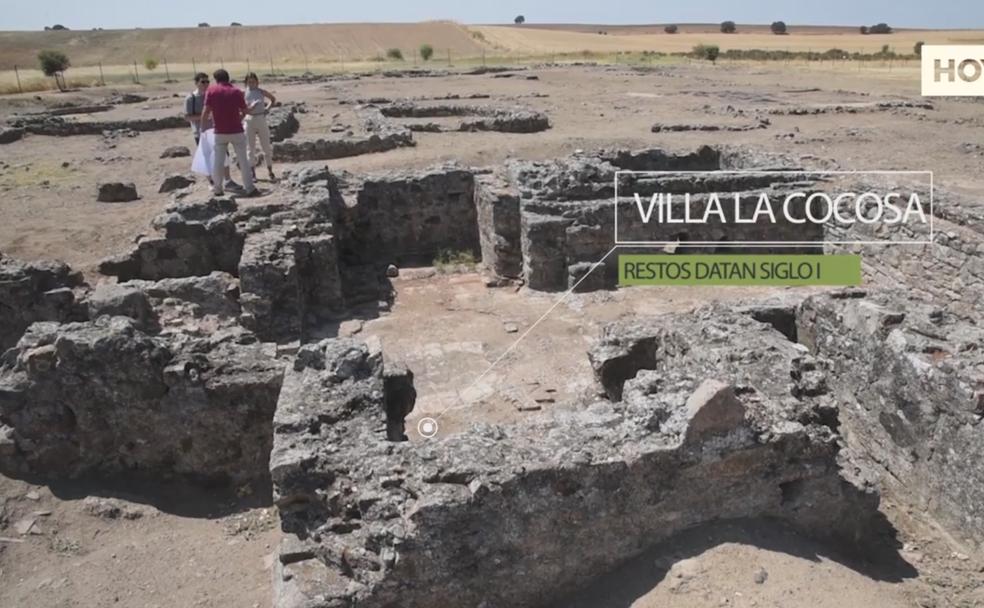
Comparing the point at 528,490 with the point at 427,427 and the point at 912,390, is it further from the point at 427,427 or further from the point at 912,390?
the point at 912,390

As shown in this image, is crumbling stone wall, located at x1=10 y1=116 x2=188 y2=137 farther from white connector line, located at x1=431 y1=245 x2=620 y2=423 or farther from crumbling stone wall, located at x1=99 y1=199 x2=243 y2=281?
white connector line, located at x1=431 y1=245 x2=620 y2=423

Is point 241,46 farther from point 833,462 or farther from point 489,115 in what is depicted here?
point 833,462

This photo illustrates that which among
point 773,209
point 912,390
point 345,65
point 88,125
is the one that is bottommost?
point 912,390

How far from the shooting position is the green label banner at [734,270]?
455 inches

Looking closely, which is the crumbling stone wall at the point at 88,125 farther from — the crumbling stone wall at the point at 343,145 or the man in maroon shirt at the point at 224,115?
the man in maroon shirt at the point at 224,115

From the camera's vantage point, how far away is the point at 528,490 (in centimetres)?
446

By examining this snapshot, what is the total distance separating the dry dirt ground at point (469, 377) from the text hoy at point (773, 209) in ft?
4.18

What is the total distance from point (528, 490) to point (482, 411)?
3.52 m

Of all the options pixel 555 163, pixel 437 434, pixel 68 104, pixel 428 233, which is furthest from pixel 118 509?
pixel 68 104

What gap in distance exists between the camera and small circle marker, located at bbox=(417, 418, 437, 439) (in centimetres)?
754

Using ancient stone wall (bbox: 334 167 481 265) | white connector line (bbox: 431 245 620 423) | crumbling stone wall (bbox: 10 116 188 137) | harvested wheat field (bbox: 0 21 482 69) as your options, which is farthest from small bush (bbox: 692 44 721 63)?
white connector line (bbox: 431 245 620 423)

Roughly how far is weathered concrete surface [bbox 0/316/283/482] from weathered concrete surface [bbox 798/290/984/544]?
16.7 ft

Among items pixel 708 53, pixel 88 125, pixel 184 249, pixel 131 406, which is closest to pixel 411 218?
pixel 184 249

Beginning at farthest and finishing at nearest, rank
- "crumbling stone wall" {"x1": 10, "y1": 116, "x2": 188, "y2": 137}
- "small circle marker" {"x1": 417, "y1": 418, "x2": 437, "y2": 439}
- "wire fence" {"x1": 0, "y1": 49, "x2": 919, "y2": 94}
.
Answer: "wire fence" {"x1": 0, "y1": 49, "x2": 919, "y2": 94}
"crumbling stone wall" {"x1": 10, "y1": 116, "x2": 188, "y2": 137}
"small circle marker" {"x1": 417, "y1": 418, "x2": 437, "y2": 439}
